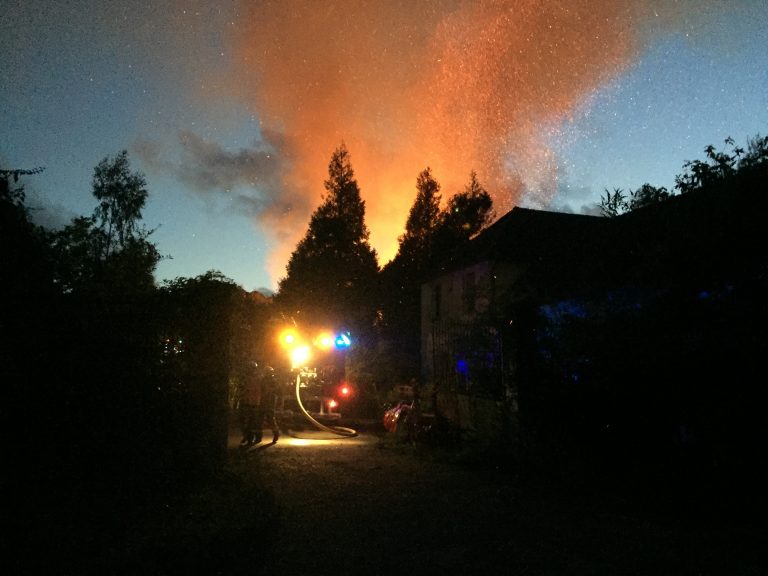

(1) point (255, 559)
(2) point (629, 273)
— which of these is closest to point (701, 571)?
(1) point (255, 559)

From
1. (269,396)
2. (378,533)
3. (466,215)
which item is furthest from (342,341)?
(466,215)

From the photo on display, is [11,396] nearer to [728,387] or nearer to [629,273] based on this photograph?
[728,387]

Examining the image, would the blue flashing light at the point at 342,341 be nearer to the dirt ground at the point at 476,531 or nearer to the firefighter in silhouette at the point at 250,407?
the firefighter in silhouette at the point at 250,407

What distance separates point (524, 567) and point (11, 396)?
5152 mm

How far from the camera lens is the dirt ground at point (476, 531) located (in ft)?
18.1

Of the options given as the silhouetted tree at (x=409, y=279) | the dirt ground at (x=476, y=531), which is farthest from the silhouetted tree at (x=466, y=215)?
the dirt ground at (x=476, y=531)

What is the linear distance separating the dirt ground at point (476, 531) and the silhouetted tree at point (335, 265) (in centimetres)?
3650

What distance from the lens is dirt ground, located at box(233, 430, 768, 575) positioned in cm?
553

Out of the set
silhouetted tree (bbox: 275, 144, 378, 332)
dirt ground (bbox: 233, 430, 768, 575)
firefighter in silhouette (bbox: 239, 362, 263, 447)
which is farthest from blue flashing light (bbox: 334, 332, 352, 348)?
silhouetted tree (bbox: 275, 144, 378, 332)

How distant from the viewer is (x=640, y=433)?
8.25 metres

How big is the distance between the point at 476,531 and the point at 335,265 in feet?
140

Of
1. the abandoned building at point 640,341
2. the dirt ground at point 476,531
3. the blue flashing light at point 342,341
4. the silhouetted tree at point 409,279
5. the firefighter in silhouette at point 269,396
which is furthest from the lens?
the silhouetted tree at point 409,279

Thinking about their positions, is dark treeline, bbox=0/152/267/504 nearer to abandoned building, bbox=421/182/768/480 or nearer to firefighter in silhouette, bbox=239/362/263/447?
firefighter in silhouette, bbox=239/362/263/447

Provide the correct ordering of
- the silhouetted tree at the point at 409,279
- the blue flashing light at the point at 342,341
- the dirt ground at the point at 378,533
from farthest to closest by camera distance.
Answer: the silhouetted tree at the point at 409,279, the blue flashing light at the point at 342,341, the dirt ground at the point at 378,533
